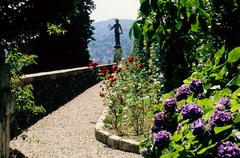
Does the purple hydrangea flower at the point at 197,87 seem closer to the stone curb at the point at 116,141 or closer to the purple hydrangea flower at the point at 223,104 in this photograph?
the purple hydrangea flower at the point at 223,104

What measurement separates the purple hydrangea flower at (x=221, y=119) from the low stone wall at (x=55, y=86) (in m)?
6.85

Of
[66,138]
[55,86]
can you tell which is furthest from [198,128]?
[55,86]

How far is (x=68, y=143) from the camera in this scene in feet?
23.9

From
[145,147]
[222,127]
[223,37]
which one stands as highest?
[223,37]

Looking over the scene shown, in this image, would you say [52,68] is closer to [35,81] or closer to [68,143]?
[35,81]

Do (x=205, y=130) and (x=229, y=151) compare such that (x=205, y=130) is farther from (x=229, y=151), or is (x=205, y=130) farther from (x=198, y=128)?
(x=229, y=151)

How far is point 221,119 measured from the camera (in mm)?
2047

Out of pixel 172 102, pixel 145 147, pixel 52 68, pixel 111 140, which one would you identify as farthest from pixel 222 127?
pixel 52 68

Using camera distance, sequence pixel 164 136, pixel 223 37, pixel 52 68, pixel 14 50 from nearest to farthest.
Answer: pixel 164 136 → pixel 223 37 → pixel 14 50 → pixel 52 68

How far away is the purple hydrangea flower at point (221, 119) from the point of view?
2.05m

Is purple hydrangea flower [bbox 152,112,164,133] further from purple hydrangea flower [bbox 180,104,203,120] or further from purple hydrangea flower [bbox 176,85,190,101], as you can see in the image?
purple hydrangea flower [bbox 180,104,203,120]

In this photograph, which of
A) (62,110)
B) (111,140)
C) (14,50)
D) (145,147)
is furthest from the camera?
(62,110)

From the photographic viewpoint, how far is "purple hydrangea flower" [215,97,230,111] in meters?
2.18

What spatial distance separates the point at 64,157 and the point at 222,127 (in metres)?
4.65
